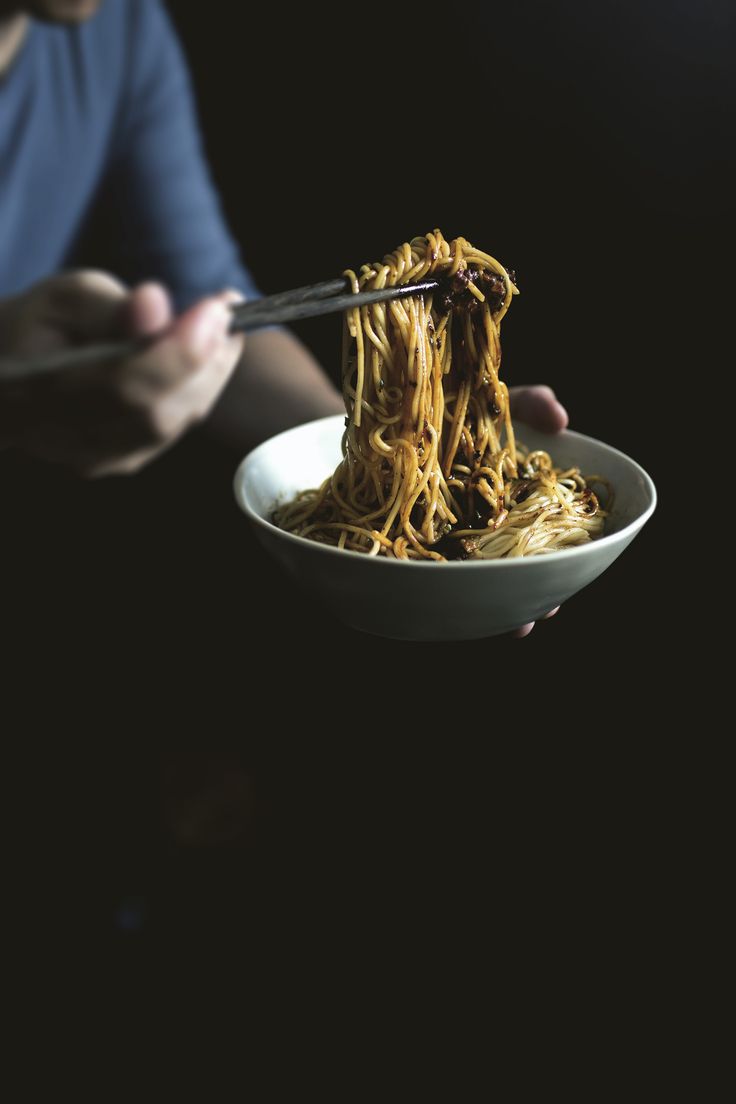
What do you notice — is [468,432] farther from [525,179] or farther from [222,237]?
[525,179]

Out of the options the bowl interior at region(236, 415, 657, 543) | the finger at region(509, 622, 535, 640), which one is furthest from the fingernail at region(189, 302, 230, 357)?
the finger at region(509, 622, 535, 640)

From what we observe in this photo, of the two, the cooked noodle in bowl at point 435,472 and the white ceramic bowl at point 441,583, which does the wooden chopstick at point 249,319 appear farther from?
the white ceramic bowl at point 441,583

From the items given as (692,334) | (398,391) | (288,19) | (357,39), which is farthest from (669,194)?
(398,391)

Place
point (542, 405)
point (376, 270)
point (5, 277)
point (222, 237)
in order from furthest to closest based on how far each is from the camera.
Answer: point (222, 237), point (5, 277), point (542, 405), point (376, 270)

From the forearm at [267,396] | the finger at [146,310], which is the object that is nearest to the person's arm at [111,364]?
the finger at [146,310]

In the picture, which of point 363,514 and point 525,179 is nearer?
point 363,514

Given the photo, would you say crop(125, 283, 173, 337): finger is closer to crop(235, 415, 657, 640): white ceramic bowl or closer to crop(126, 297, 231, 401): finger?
crop(126, 297, 231, 401): finger

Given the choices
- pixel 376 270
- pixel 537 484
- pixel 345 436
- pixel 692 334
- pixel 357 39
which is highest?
pixel 357 39
